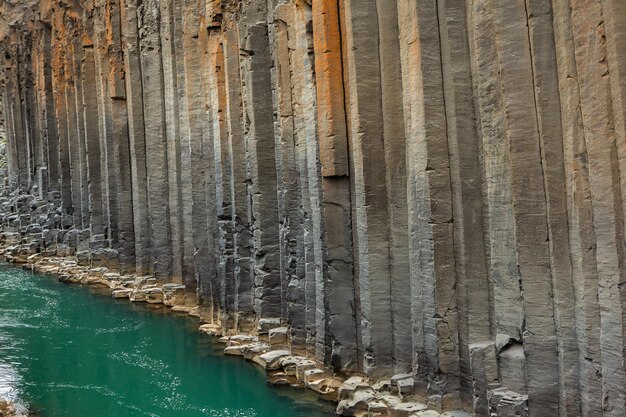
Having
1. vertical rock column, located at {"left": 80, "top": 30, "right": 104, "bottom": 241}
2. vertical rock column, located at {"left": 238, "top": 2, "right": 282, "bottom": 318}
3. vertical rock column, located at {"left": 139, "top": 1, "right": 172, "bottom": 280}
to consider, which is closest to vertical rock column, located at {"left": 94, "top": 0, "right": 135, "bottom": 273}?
vertical rock column, located at {"left": 80, "top": 30, "right": 104, "bottom": 241}

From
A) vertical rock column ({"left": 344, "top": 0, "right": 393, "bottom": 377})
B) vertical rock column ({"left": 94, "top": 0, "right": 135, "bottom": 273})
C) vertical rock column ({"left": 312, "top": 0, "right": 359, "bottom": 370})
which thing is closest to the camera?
vertical rock column ({"left": 344, "top": 0, "right": 393, "bottom": 377})

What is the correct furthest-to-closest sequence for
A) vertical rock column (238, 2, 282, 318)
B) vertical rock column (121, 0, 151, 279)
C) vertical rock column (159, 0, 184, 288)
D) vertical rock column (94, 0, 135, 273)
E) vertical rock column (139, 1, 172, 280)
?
1. vertical rock column (94, 0, 135, 273)
2. vertical rock column (121, 0, 151, 279)
3. vertical rock column (139, 1, 172, 280)
4. vertical rock column (159, 0, 184, 288)
5. vertical rock column (238, 2, 282, 318)

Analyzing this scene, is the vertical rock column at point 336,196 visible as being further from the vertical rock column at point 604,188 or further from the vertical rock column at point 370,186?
the vertical rock column at point 604,188

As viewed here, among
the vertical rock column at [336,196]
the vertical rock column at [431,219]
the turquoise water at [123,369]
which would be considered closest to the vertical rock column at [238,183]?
the turquoise water at [123,369]

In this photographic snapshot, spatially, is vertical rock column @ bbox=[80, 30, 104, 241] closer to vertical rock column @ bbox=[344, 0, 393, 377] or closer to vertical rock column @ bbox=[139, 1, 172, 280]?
vertical rock column @ bbox=[139, 1, 172, 280]

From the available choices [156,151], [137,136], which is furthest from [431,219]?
[137,136]

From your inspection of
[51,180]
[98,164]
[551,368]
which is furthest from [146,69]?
[551,368]

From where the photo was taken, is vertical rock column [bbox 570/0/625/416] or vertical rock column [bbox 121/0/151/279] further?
vertical rock column [bbox 121/0/151/279]

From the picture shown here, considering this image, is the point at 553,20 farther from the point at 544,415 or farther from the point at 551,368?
the point at 544,415

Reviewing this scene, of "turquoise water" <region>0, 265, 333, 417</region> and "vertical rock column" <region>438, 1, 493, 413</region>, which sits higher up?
"vertical rock column" <region>438, 1, 493, 413</region>
